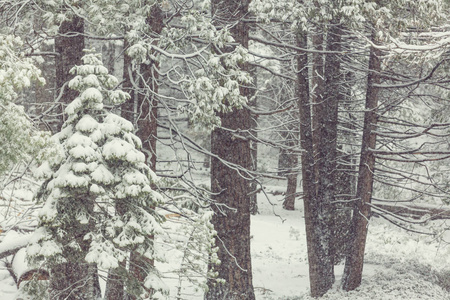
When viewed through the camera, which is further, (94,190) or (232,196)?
(232,196)

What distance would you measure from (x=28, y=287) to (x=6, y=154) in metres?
1.83

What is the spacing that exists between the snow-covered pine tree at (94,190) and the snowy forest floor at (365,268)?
1682 millimetres

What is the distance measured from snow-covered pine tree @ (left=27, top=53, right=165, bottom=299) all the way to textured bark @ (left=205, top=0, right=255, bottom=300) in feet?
8.78

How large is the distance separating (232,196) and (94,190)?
12.6 ft

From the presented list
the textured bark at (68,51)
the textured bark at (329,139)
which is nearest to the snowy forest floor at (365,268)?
the textured bark at (329,139)

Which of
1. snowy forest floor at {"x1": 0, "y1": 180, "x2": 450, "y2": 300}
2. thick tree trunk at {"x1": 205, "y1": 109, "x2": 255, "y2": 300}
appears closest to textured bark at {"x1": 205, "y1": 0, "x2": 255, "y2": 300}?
thick tree trunk at {"x1": 205, "y1": 109, "x2": 255, "y2": 300}

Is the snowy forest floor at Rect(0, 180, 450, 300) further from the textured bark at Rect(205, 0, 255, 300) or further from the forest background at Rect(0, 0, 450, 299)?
the textured bark at Rect(205, 0, 255, 300)

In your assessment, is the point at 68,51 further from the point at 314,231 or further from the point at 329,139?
the point at 314,231

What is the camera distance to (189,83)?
8.39m

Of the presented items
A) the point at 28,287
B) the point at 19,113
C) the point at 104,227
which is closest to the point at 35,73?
the point at 19,113

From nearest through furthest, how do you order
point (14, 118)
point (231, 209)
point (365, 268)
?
point (14, 118)
point (231, 209)
point (365, 268)

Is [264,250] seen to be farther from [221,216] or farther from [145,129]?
[145,129]

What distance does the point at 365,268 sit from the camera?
12539 millimetres

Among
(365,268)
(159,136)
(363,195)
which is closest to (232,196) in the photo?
(159,136)
